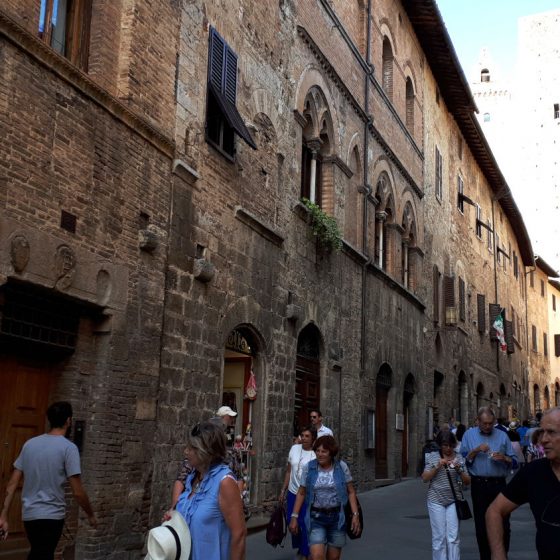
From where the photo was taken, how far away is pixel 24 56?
7125 millimetres

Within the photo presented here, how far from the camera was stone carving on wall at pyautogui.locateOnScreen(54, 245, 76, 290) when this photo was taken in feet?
24.5

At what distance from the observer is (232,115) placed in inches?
422

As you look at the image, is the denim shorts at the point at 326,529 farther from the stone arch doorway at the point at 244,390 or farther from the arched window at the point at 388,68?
the arched window at the point at 388,68

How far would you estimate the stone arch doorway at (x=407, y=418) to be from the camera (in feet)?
66.4

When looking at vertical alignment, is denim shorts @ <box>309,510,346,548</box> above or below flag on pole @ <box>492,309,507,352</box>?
below

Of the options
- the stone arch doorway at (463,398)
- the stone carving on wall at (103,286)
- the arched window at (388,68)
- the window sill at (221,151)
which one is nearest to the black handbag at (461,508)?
the stone carving on wall at (103,286)

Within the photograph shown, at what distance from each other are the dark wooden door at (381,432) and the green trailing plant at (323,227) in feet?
15.7

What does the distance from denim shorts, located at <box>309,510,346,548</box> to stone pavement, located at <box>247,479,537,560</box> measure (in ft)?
8.81

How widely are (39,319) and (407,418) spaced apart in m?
14.6

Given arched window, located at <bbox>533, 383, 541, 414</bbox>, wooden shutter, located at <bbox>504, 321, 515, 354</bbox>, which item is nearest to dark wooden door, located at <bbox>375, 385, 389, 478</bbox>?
wooden shutter, located at <bbox>504, 321, 515, 354</bbox>

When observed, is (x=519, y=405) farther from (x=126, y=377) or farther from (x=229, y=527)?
(x=229, y=527)

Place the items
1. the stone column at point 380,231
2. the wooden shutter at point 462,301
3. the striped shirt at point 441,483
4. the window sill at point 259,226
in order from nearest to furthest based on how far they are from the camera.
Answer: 1. the striped shirt at point 441,483
2. the window sill at point 259,226
3. the stone column at point 380,231
4. the wooden shutter at point 462,301

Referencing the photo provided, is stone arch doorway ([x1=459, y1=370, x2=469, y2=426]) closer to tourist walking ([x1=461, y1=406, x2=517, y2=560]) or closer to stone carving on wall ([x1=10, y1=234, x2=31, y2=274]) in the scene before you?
tourist walking ([x1=461, y1=406, x2=517, y2=560])

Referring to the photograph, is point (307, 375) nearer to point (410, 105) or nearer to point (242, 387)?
point (242, 387)
